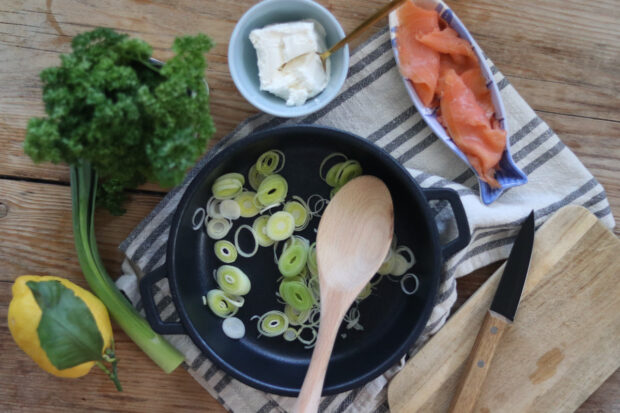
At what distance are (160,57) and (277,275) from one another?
610mm

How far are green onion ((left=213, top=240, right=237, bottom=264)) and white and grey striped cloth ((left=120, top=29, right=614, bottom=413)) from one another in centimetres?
13

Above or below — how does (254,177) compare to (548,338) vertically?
above

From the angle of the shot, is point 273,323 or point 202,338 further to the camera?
point 273,323

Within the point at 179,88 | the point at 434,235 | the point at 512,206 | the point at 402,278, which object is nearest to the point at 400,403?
the point at 402,278

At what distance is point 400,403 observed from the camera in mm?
1360

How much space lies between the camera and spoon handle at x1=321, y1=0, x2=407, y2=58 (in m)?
1.10

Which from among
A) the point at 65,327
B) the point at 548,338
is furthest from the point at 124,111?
the point at 548,338

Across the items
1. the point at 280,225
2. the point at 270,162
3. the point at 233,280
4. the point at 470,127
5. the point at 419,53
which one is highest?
the point at 419,53

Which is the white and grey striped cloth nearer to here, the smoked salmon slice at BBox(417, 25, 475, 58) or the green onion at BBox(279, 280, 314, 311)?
the smoked salmon slice at BBox(417, 25, 475, 58)

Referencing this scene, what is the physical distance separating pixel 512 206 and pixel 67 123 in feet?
3.33

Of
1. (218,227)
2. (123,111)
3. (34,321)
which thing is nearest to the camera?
(123,111)

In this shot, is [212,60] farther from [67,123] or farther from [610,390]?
[610,390]

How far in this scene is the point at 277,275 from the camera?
1.38 metres

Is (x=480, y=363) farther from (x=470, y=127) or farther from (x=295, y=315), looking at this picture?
(x=470, y=127)
